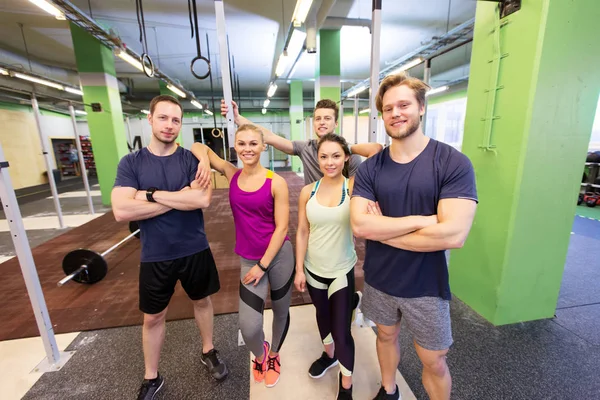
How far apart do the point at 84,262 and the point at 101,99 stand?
491 cm

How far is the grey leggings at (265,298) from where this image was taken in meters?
1.58

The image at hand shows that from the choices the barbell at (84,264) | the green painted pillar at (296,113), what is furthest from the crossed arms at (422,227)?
the green painted pillar at (296,113)

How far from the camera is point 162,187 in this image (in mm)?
1560

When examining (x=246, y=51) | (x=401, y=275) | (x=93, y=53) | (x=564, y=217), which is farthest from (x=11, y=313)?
(x=246, y=51)

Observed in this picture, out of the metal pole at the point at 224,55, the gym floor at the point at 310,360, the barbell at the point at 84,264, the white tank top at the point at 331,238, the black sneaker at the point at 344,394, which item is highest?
the metal pole at the point at 224,55

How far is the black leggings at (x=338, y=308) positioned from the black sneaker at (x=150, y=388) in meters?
1.11

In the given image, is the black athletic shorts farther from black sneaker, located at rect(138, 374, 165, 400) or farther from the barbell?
the barbell

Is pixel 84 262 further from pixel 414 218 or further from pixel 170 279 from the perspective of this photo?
pixel 414 218

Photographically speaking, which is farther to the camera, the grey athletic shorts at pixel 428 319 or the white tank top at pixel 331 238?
the white tank top at pixel 331 238

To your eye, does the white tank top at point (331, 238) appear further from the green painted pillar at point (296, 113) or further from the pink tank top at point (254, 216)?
the green painted pillar at point (296, 113)

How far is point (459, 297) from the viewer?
2.54 metres

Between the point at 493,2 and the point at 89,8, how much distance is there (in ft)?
21.3

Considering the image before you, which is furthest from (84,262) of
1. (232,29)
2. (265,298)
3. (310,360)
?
(232,29)

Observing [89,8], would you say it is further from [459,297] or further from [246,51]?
[459,297]
